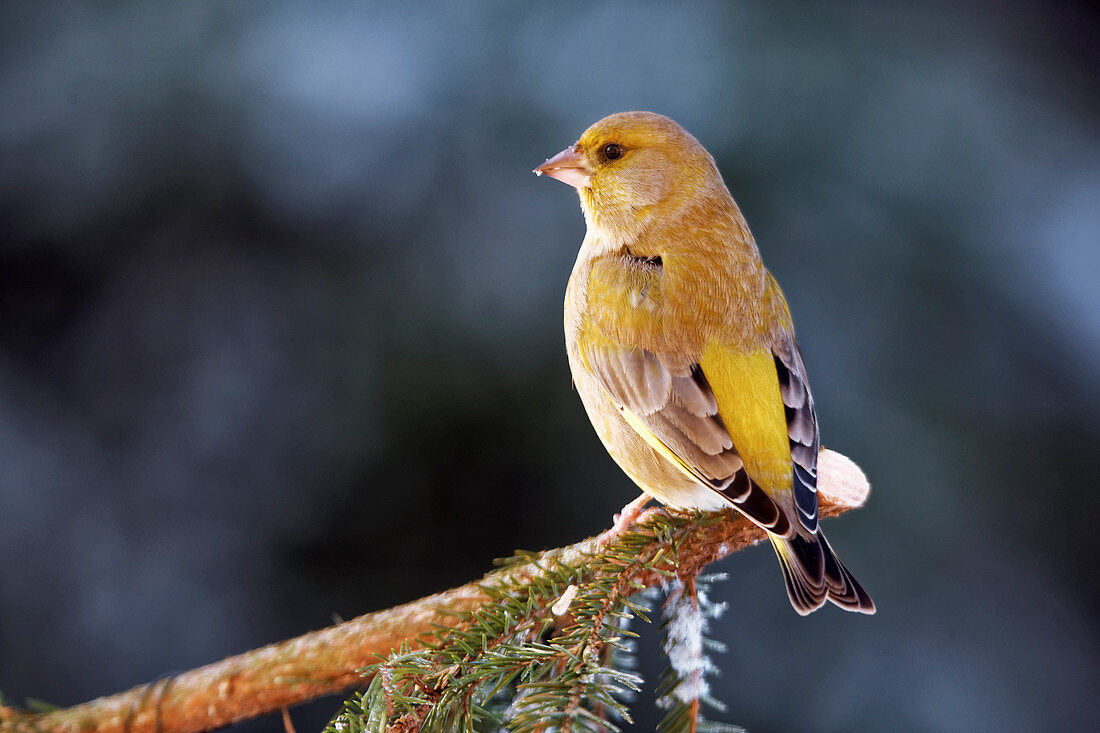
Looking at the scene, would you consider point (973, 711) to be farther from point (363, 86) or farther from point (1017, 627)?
point (363, 86)

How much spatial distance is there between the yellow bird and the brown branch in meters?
0.13

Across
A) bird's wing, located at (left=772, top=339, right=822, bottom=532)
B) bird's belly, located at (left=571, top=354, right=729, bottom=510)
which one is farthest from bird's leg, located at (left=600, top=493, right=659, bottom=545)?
bird's wing, located at (left=772, top=339, right=822, bottom=532)

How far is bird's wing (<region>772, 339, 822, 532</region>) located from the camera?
1.03 m

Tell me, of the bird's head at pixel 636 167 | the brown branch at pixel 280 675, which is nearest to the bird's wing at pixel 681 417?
the brown branch at pixel 280 675

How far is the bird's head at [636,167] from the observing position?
4.22ft

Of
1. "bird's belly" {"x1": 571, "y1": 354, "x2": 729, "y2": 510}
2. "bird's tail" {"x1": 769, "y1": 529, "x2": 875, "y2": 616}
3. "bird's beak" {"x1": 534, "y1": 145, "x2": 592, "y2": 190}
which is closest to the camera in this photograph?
"bird's tail" {"x1": 769, "y1": 529, "x2": 875, "y2": 616}

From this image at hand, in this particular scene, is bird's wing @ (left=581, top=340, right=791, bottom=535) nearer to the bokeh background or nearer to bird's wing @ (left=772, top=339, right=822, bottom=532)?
bird's wing @ (left=772, top=339, right=822, bottom=532)

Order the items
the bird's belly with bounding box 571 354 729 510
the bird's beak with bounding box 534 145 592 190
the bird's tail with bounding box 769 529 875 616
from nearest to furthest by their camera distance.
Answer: the bird's tail with bounding box 769 529 875 616, the bird's belly with bounding box 571 354 729 510, the bird's beak with bounding box 534 145 592 190

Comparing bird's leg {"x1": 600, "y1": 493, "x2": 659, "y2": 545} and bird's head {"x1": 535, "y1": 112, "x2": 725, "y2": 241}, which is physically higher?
bird's head {"x1": 535, "y1": 112, "x2": 725, "y2": 241}

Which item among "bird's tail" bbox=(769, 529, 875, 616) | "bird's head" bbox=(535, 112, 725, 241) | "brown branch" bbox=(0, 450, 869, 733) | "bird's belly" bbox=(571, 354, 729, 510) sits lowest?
"brown branch" bbox=(0, 450, 869, 733)

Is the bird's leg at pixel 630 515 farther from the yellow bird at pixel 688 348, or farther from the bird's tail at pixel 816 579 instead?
the bird's tail at pixel 816 579

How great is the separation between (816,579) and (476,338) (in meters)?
0.78

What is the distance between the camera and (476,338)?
1.54 metres

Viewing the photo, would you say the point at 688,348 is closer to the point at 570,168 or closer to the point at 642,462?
the point at 642,462
